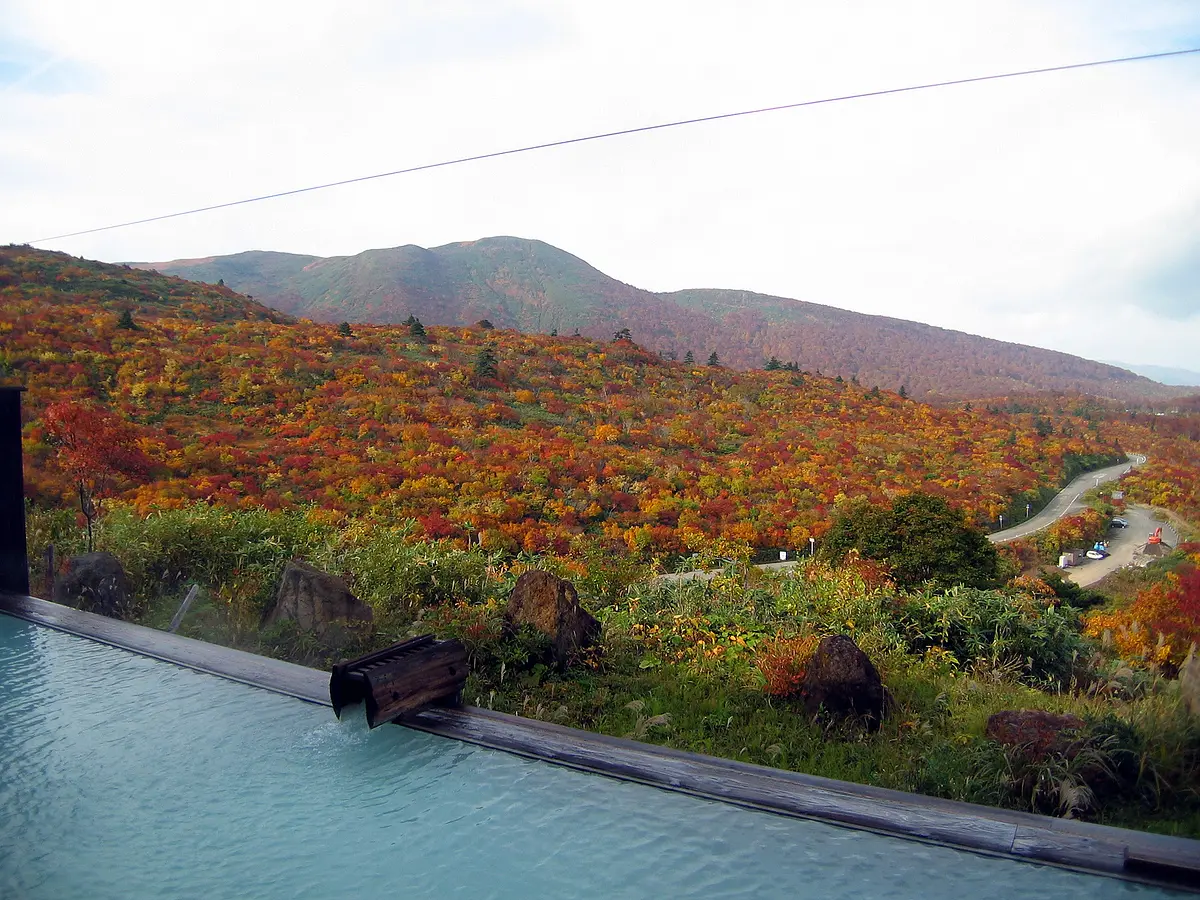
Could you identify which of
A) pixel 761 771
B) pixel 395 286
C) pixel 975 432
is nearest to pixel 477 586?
pixel 761 771

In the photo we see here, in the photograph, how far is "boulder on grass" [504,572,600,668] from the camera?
14.6 ft

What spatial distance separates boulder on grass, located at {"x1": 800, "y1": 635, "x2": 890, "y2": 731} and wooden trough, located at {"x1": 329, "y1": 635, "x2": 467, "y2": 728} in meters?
1.75

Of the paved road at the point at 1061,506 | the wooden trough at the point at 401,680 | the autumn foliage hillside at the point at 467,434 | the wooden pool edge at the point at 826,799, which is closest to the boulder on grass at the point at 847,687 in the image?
the wooden pool edge at the point at 826,799

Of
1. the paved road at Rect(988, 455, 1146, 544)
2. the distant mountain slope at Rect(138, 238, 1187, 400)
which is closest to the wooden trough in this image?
the paved road at Rect(988, 455, 1146, 544)

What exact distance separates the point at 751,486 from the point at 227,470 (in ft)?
27.6

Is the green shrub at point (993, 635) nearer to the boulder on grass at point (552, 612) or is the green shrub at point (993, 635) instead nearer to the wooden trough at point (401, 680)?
the boulder on grass at point (552, 612)

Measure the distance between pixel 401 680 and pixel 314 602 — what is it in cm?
180

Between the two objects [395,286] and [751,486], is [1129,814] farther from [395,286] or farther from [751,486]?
[395,286]

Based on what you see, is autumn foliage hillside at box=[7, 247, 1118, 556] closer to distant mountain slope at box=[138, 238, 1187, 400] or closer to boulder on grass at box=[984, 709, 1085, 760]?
distant mountain slope at box=[138, 238, 1187, 400]

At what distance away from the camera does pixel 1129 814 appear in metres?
2.95

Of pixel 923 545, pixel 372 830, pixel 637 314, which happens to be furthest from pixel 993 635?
pixel 637 314

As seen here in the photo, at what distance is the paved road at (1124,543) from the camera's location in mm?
9281

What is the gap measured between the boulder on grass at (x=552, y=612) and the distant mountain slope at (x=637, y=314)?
1147 centimetres

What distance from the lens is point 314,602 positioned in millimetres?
4809
